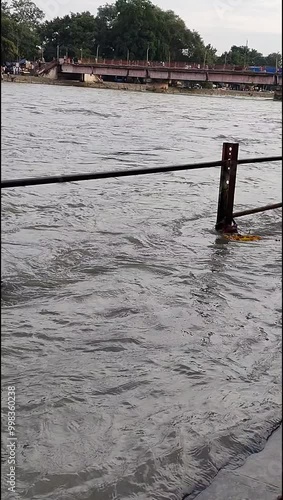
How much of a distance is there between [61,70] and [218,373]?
5554 centimetres

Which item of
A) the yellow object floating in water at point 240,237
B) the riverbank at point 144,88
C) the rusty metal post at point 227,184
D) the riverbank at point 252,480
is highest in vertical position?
the riverbank at point 144,88

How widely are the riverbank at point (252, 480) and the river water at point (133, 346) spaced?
0.07 m

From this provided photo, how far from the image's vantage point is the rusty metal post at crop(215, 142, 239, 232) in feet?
16.5

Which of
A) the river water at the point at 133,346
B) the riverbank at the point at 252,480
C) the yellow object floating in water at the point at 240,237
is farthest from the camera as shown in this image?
the yellow object floating in water at the point at 240,237

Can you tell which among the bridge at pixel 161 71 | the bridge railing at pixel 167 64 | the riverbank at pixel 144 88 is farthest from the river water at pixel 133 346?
the riverbank at pixel 144 88

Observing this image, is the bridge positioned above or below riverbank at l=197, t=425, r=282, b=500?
above

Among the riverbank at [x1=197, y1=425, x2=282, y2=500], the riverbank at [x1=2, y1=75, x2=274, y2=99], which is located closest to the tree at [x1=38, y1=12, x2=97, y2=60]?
the riverbank at [x1=197, y1=425, x2=282, y2=500]

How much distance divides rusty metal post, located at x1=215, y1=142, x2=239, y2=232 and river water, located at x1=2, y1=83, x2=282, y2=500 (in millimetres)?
262

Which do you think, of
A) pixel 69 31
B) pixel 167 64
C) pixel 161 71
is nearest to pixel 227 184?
pixel 69 31

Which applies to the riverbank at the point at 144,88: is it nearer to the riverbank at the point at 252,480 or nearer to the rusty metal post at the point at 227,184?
the rusty metal post at the point at 227,184

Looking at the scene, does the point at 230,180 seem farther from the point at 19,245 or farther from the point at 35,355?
the point at 35,355

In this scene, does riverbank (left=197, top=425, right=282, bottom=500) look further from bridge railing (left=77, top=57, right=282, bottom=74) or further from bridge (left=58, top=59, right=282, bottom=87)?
bridge (left=58, top=59, right=282, bottom=87)

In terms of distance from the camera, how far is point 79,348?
113 inches

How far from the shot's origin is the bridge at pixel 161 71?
172 feet
